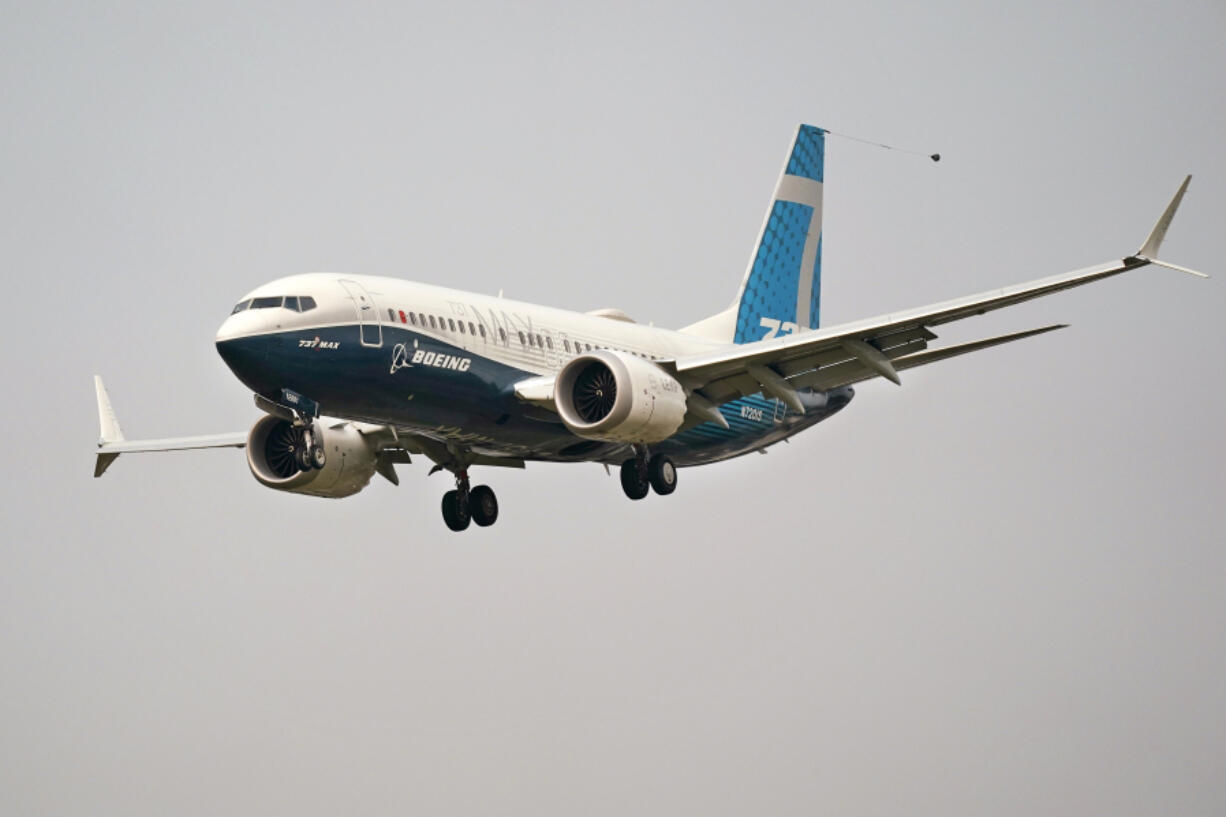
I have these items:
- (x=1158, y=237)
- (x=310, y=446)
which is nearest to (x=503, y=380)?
(x=310, y=446)

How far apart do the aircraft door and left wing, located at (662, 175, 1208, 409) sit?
7.47 m

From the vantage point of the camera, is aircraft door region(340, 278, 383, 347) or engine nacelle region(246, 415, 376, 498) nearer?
aircraft door region(340, 278, 383, 347)

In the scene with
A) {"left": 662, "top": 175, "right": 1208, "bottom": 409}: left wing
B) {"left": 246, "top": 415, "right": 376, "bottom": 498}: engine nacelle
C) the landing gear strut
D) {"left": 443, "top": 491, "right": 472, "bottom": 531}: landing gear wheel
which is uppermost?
{"left": 662, "top": 175, "right": 1208, "bottom": 409}: left wing

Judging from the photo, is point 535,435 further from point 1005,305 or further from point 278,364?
point 1005,305

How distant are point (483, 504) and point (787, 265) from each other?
13707mm

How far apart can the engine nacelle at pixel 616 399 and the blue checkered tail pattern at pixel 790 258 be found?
10887mm

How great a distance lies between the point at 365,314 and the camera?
38875mm

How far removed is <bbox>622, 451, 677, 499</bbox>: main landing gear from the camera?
44.6 meters

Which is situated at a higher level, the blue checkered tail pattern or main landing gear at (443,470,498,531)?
the blue checkered tail pattern

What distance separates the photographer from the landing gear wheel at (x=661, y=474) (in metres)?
44.6

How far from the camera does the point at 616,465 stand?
46812mm

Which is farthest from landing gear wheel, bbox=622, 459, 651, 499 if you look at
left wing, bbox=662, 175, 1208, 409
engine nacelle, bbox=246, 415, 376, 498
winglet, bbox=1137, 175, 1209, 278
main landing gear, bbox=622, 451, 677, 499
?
winglet, bbox=1137, 175, 1209, 278

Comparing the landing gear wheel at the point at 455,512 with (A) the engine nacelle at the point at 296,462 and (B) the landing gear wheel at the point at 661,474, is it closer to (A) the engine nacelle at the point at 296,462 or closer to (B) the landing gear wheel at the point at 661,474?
(A) the engine nacelle at the point at 296,462

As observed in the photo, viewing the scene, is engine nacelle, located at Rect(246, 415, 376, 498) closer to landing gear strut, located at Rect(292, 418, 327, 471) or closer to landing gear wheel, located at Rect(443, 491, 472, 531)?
landing gear wheel, located at Rect(443, 491, 472, 531)
